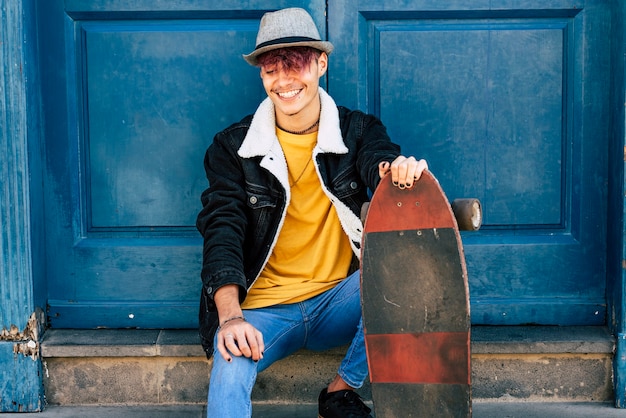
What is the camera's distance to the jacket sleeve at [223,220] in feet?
8.25

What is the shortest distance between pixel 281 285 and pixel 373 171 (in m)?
0.54

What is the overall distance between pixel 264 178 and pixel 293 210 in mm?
165

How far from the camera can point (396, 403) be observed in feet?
7.70

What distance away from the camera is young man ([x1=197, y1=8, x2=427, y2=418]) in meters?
2.61

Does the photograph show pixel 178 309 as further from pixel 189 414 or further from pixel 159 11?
pixel 159 11

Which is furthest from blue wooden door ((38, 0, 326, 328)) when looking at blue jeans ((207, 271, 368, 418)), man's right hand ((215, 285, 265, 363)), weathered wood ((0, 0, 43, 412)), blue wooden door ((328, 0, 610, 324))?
man's right hand ((215, 285, 265, 363))

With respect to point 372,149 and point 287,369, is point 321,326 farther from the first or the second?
point 372,149

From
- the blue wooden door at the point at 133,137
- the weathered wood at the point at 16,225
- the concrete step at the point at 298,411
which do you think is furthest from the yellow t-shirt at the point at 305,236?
the weathered wood at the point at 16,225

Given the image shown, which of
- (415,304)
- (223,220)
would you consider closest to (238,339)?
(223,220)

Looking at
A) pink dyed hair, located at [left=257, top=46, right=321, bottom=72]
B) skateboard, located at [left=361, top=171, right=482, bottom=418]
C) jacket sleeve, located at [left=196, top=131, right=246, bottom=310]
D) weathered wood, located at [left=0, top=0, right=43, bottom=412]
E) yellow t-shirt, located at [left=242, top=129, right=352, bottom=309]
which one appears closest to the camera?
skateboard, located at [left=361, top=171, right=482, bottom=418]

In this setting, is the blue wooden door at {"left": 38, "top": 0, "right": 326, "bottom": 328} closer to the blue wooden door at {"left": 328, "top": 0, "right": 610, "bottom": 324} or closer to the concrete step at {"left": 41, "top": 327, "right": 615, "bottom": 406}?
the concrete step at {"left": 41, "top": 327, "right": 615, "bottom": 406}

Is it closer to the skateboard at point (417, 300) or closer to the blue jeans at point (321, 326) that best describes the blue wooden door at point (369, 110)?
the blue jeans at point (321, 326)

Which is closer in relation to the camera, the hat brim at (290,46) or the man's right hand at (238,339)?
the man's right hand at (238,339)

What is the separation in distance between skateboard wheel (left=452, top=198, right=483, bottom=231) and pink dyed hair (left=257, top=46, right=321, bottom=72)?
2.41 feet
